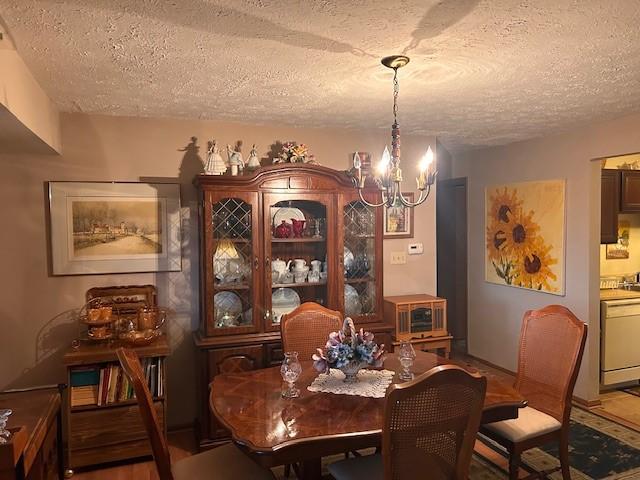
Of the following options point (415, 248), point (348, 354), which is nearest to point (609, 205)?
point (415, 248)

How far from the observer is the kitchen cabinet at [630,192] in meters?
4.29

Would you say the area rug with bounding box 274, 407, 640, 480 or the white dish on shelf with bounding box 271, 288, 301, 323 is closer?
the area rug with bounding box 274, 407, 640, 480

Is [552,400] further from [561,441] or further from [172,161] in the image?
[172,161]

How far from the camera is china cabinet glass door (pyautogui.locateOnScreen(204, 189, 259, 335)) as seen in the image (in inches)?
127

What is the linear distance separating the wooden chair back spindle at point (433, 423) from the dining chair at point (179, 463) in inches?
25.0

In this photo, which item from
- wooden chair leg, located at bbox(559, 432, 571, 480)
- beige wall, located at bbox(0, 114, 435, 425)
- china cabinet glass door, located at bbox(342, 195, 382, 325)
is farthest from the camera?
china cabinet glass door, located at bbox(342, 195, 382, 325)

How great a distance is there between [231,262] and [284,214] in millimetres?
521

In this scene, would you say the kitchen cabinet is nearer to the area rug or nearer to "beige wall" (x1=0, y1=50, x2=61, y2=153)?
the area rug

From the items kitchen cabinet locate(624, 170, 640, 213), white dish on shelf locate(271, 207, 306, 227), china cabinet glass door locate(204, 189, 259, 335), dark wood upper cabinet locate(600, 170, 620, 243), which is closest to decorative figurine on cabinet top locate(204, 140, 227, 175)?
china cabinet glass door locate(204, 189, 259, 335)

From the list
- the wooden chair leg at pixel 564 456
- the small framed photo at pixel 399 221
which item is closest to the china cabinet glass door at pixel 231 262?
the small framed photo at pixel 399 221

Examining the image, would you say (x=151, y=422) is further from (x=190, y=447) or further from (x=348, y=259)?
(x=348, y=259)

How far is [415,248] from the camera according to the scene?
4.18 metres

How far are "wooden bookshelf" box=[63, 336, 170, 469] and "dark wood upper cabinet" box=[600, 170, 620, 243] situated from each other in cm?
370

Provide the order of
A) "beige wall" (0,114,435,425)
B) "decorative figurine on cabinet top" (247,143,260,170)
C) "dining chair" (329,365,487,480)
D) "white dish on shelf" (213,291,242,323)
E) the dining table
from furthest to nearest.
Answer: "decorative figurine on cabinet top" (247,143,260,170)
"white dish on shelf" (213,291,242,323)
"beige wall" (0,114,435,425)
the dining table
"dining chair" (329,365,487,480)
